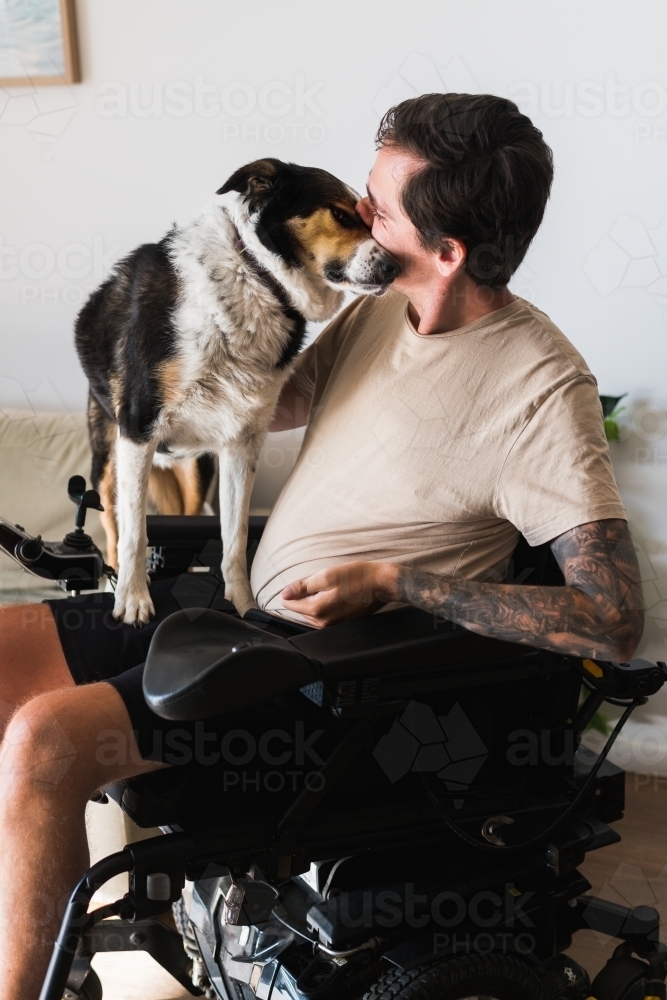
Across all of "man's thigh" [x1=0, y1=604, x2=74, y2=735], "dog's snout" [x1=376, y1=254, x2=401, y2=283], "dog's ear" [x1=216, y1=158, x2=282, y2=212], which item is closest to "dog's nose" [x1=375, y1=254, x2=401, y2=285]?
"dog's snout" [x1=376, y1=254, x2=401, y2=283]

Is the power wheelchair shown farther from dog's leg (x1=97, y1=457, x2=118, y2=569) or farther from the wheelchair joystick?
dog's leg (x1=97, y1=457, x2=118, y2=569)

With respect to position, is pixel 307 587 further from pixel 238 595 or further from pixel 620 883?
pixel 620 883

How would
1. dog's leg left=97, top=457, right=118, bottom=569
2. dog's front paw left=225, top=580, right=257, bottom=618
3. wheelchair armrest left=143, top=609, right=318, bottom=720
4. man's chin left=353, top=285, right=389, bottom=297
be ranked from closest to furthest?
1. wheelchair armrest left=143, top=609, right=318, bottom=720
2. man's chin left=353, top=285, right=389, bottom=297
3. dog's front paw left=225, top=580, right=257, bottom=618
4. dog's leg left=97, top=457, right=118, bottom=569

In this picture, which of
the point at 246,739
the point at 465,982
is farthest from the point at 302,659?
the point at 465,982

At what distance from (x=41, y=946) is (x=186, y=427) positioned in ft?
2.66

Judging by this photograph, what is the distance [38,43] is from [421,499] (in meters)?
1.94

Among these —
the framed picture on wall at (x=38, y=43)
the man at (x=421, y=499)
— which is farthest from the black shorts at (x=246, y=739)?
the framed picture on wall at (x=38, y=43)

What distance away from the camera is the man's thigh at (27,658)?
1.23 metres

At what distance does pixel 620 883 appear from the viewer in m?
1.83

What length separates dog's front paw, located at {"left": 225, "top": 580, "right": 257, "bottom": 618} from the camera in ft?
4.87

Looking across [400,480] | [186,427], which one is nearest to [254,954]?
[400,480]

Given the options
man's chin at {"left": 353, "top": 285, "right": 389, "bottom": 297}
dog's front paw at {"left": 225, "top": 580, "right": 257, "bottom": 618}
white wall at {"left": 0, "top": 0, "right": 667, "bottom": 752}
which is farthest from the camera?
white wall at {"left": 0, "top": 0, "right": 667, "bottom": 752}

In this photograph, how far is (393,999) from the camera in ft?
3.38

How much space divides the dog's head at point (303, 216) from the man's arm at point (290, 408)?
219 mm
